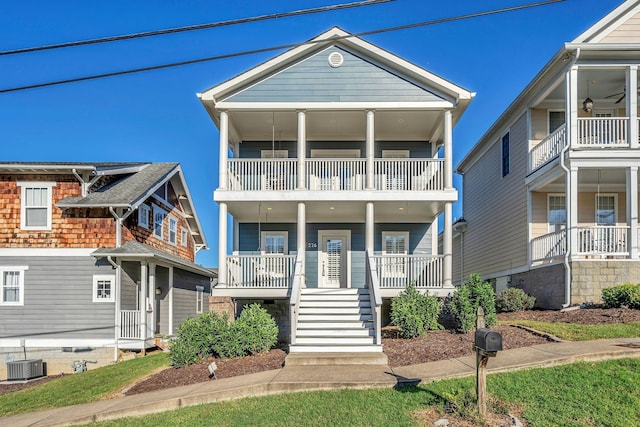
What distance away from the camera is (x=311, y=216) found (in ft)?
53.7

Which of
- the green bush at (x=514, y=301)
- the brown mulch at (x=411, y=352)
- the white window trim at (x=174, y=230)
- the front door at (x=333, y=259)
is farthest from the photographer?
the white window trim at (x=174, y=230)

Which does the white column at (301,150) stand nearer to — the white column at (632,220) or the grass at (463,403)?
the grass at (463,403)

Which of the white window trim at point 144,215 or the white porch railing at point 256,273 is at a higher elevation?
the white window trim at point 144,215

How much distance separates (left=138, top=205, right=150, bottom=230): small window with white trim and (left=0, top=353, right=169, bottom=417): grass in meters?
5.88

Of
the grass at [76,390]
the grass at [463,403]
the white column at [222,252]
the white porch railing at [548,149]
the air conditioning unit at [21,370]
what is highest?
the white porch railing at [548,149]

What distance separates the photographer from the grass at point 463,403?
21.1ft

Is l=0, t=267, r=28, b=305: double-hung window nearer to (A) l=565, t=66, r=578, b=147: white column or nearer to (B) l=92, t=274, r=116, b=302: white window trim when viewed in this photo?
(B) l=92, t=274, r=116, b=302: white window trim

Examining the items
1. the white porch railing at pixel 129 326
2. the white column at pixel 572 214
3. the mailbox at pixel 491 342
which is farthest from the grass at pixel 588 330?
the white porch railing at pixel 129 326

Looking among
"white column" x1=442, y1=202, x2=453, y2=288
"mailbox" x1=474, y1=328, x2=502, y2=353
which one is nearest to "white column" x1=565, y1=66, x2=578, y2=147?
"white column" x1=442, y1=202, x2=453, y2=288

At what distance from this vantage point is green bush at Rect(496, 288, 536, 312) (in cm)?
1509

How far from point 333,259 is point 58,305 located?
8763mm

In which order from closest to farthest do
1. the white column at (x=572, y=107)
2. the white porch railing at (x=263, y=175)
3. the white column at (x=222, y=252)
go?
the white column at (x=222, y=252) → the white column at (x=572, y=107) → the white porch railing at (x=263, y=175)

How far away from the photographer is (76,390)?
10.8 m

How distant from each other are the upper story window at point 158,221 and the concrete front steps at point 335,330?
8399 millimetres
